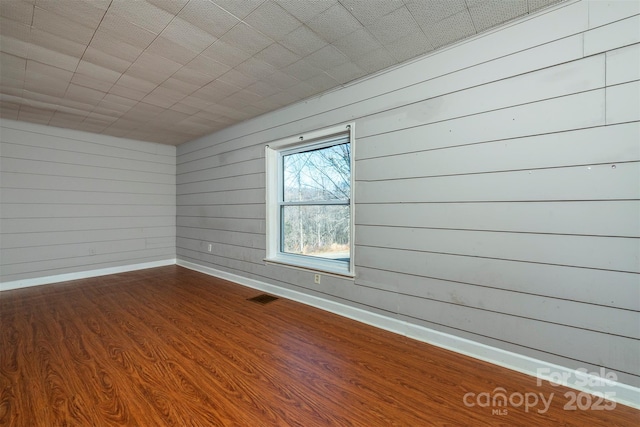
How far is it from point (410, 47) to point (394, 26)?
301mm

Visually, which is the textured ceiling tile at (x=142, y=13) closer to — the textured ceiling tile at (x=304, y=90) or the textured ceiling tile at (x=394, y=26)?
the textured ceiling tile at (x=304, y=90)

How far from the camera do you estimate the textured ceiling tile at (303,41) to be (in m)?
1.97

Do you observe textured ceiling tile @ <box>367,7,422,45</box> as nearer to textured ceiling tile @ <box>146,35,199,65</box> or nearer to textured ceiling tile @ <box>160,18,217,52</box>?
textured ceiling tile @ <box>160,18,217,52</box>

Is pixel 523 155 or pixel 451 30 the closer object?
pixel 523 155

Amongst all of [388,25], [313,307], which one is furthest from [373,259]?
[388,25]

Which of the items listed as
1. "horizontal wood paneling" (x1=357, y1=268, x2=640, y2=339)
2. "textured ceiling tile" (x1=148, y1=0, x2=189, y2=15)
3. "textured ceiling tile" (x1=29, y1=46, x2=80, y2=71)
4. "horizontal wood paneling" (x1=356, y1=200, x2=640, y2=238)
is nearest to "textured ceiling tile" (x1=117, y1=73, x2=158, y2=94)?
"textured ceiling tile" (x1=29, y1=46, x2=80, y2=71)

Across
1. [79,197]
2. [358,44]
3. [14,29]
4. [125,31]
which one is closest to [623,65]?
[358,44]

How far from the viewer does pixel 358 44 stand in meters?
2.12

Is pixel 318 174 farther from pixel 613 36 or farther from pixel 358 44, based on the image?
pixel 613 36

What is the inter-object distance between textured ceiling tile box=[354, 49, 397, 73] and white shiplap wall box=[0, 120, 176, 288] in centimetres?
449

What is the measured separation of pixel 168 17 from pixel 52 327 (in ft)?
9.77

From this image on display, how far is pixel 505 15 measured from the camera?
1.80 metres

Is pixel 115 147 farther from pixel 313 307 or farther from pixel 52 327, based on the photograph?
pixel 313 307

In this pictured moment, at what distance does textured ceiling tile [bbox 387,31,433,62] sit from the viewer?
2.04m
